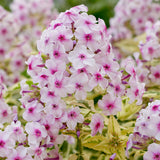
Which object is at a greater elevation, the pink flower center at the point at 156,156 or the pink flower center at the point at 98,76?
the pink flower center at the point at 98,76

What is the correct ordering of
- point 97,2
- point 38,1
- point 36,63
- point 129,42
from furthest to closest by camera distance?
point 97,2, point 38,1, point 129,42, point 36,63

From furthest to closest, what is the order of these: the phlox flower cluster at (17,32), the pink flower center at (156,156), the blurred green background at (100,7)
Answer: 1. the blurred green background at (100,7)
2. the phlox flower cluster at (17,32)
3. the pink flower center at (156,156)

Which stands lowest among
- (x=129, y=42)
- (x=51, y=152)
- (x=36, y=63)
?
(x=51, y=152)

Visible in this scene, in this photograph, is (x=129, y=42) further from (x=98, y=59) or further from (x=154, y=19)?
(x=98, y=59)

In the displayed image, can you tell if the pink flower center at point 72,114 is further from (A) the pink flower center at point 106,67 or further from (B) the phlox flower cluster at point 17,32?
(B) the phlox flower cluster at point 17,32

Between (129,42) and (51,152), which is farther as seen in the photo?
(129,42)

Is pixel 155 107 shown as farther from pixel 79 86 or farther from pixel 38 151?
pixel 38 151

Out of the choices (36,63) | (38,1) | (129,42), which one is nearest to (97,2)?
(38,1)

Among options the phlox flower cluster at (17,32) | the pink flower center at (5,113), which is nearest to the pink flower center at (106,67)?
the pink flower center at (5,113)

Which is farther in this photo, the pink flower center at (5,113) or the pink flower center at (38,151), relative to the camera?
the pink flower center at (5,113)
